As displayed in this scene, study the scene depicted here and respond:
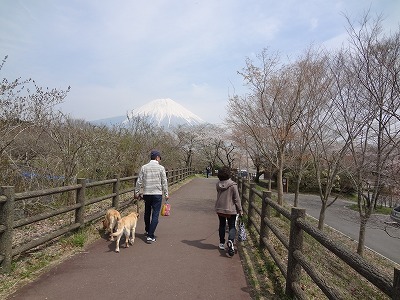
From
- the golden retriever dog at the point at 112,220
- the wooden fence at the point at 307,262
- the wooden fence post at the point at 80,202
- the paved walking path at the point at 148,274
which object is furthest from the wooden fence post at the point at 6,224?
the wooden fence at the point at 307,262

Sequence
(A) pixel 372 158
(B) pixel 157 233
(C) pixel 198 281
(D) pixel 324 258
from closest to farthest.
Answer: (C) pixel 198 281, (B) pixel 157 233, (D) pixel 324 258, (A) pixel 372 158

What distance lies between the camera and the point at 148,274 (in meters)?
4.56

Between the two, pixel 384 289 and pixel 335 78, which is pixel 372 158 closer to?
pixel 335 78

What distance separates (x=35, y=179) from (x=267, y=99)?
886 centimetres

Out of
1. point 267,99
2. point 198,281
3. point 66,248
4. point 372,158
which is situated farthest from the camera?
point 267,99

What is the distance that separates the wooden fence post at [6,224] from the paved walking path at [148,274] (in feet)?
1.68

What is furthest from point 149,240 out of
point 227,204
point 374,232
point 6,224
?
point 374,232

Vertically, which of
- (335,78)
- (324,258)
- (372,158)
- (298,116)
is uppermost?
(335,78)

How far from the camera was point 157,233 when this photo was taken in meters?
7.16

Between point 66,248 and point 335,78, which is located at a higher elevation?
point 335,78

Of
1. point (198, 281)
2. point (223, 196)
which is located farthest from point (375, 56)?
point (198, 281)

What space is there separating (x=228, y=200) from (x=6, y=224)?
11.6ft

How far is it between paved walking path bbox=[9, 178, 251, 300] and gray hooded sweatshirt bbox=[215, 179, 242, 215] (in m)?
0.76

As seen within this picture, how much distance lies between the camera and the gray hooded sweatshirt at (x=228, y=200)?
19.7 feet
